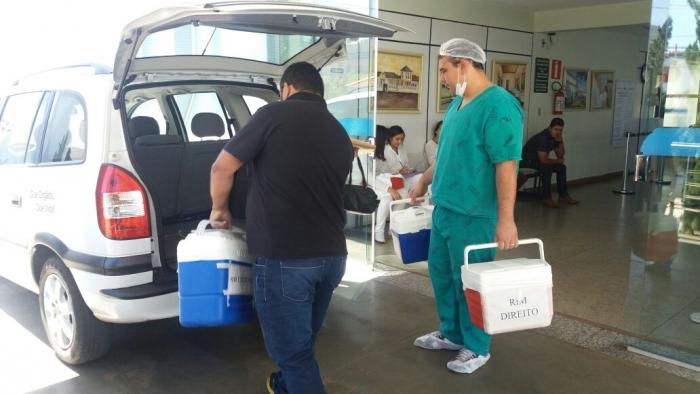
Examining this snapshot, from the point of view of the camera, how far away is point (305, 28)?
337 centimetres

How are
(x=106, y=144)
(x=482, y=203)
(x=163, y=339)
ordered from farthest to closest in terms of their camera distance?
(x=163, y=339)
(x=482, y=203)
(x=106, y=144)

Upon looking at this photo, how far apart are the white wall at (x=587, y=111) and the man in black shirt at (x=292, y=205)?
790 cm

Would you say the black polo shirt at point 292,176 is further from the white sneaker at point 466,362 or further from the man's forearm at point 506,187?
the white sneaker at point 466,362

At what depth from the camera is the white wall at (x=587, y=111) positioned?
9734 millimetres

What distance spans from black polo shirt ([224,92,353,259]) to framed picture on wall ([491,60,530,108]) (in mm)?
6768

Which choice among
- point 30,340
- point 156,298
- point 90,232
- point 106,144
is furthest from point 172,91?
point 30,340

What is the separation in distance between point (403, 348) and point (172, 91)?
213 centimetres

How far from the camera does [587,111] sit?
34.9 ft

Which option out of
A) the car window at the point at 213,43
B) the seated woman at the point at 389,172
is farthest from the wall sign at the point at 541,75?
the car window at the point at 213,43

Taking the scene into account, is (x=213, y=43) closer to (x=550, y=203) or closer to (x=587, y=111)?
(x=550, y=203)

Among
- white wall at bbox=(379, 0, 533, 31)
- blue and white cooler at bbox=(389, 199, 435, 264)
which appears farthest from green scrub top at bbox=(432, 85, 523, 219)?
white wall at bbox=(379, 0, 533, 31)

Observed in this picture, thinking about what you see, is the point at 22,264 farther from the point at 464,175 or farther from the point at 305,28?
the point at 464,175

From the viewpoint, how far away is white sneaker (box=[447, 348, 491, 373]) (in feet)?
10.3

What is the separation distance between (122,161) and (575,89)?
931 cm
